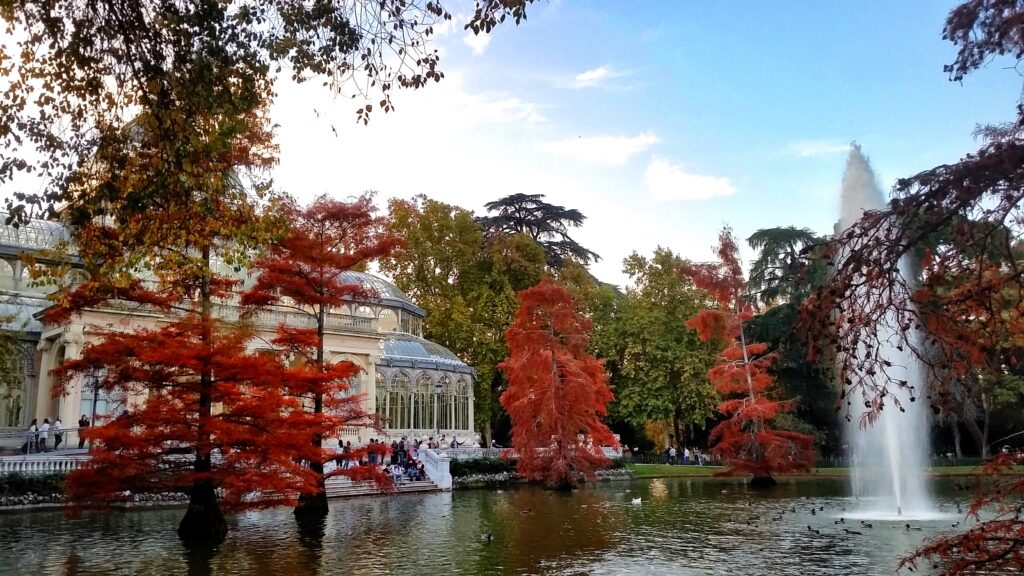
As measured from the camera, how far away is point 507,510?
20953 mm

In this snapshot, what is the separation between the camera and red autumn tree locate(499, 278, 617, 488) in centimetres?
2939

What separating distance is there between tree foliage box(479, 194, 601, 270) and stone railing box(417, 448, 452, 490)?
2533 cm

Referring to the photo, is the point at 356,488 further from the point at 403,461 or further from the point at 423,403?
the point at 423,403

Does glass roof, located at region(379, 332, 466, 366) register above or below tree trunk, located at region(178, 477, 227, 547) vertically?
above

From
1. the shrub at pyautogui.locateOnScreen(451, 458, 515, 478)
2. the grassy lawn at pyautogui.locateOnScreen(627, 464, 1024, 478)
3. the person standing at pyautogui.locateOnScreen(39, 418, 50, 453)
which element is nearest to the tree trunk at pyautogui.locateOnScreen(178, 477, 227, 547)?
the person standing at pyautogui.locateOnScreen(39, 418, 50, 453)

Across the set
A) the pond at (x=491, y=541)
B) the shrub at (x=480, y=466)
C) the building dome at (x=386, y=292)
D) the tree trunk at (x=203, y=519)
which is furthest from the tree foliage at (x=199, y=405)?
the building dome at (x=386, y=292)

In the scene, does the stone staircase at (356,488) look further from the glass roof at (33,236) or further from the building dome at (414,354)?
the glass roof at (33,236)

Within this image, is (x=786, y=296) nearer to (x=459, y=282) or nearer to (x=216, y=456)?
(x=459, y=282)

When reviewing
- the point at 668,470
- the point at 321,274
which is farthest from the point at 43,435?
the point at 668,470

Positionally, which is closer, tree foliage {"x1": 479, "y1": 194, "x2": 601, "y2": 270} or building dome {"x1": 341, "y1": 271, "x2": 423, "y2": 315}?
building dome {"x1": 341, "y1": 271, "x2": 423, "y2": 315}

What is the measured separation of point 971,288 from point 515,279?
135ft

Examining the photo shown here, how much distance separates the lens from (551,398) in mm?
29406

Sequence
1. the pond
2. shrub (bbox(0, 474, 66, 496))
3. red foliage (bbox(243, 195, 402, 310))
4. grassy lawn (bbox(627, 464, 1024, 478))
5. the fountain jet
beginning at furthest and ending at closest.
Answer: grassy lawn (bbox(627, 464, 1024, 478)), shrub (bbox(0, 474, 66, 496)), the fountain jet, red foliage (bbox(243, 195, 402, 310)), the pond

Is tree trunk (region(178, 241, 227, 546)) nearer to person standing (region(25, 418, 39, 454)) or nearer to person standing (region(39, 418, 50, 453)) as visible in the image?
person standing (region(25, 418, 39, 454))
